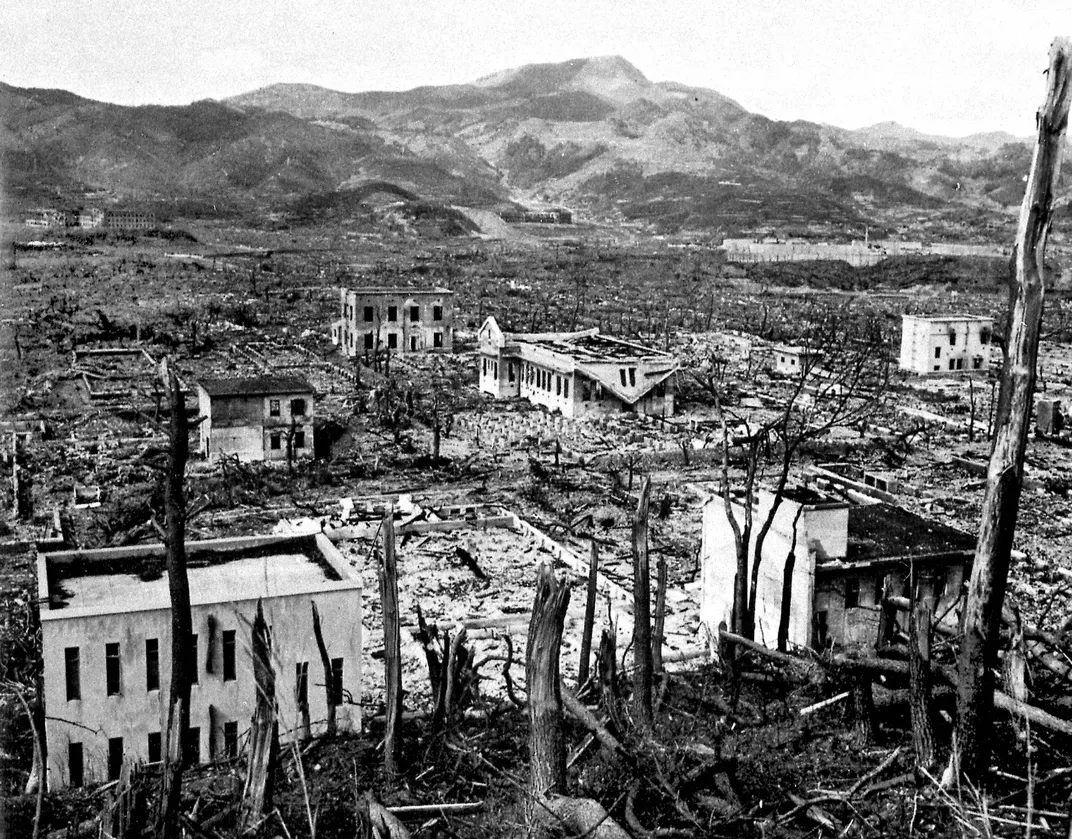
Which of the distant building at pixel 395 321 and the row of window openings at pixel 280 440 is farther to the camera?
the distant building at pixel 395 321

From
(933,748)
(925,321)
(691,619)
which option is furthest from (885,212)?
(933,748)

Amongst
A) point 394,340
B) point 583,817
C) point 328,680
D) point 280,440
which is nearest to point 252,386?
point 280,440

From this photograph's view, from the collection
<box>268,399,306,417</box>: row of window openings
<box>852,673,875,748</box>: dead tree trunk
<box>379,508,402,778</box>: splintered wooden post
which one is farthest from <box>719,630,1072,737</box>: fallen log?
<box>268,399,306,417</box>: row of window openings

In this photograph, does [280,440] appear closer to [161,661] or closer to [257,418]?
[257,418]

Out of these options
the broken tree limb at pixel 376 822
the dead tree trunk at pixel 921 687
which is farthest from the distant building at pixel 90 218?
the dead tree trunk at pixel 921 687

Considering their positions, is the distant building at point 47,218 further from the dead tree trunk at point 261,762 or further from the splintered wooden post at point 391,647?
the dead tree trunk at point 261,762

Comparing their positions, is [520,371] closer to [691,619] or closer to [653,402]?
[653,402]
